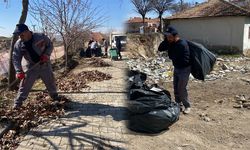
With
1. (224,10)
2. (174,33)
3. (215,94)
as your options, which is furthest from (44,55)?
(224,10)

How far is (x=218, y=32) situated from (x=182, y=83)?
67.0ft

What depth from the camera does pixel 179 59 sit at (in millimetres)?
6371

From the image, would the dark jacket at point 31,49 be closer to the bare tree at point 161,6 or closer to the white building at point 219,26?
the white building at point 219,26

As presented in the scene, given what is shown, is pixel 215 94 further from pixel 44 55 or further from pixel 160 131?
pixel 44 55

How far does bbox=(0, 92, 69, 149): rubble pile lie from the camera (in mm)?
4961

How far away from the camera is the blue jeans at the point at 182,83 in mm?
6492

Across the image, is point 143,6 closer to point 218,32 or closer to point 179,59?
point 218,32

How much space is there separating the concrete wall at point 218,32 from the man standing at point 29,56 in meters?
20.5

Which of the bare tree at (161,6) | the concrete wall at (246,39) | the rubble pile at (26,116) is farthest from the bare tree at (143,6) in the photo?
the rubble pile at (26,116)

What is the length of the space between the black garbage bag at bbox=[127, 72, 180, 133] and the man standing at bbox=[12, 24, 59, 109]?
1.88 meters

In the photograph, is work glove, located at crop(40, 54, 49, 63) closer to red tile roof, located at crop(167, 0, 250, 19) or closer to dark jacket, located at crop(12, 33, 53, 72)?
dark jacket, located at crop(12, 33, 53, 72)

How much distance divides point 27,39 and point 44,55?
0.43 meters

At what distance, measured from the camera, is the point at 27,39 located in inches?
241

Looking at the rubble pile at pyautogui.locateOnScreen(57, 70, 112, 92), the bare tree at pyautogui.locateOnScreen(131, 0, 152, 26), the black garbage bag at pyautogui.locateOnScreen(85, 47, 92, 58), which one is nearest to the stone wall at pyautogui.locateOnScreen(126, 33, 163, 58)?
the black garbage bag at pyautogui.locateOnScreen(85, 47, 92, 58)
